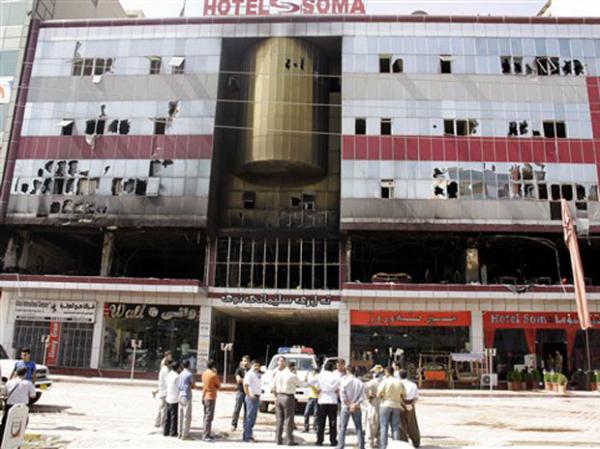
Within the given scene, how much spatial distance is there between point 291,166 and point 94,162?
13.4 meters

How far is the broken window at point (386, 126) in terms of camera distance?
38.2 metres

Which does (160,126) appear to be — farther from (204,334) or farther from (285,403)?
(285,403)

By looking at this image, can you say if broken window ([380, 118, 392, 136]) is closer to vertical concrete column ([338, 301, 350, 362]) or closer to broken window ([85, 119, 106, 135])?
vertical concrete column ([338, 301, 350, 362])

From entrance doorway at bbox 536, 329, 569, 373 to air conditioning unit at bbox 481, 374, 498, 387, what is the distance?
3704 millimetres

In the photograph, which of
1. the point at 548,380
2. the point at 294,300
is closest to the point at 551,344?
the point at 548,380

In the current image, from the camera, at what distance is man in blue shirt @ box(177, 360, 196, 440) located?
45.8ft

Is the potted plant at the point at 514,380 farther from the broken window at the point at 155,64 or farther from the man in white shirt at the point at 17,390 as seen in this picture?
the broken window at the point at 155,64

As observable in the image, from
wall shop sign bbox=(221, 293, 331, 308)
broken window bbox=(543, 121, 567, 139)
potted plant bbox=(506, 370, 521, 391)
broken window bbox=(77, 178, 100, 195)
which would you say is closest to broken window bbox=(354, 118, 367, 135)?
A: wall shop sign bbox=(221, 293, 331, 308)

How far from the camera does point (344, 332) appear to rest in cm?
3612

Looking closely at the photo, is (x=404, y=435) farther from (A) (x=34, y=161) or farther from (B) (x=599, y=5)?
(B) (x=599, y=5)

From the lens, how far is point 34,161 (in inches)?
1553

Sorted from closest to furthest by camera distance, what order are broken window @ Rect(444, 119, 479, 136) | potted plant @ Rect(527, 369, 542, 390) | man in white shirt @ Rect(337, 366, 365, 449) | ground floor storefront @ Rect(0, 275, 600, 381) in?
man in white shirt @ Rect(337, 366, 365, 449)
potted plant @ Rect(527, 369, 542, 390)
ground floor storefront @ Rect(0, 275, 600, 381)
broken window @ Rect(444, 119, 479, 136)

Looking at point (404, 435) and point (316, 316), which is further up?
point (316, 316)

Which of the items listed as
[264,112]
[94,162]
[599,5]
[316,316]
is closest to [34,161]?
[94,162]
